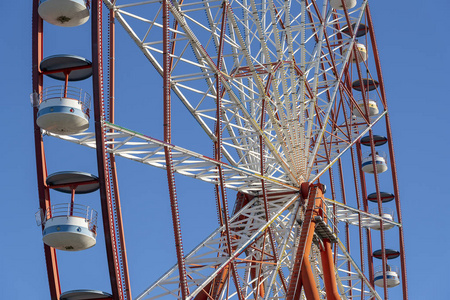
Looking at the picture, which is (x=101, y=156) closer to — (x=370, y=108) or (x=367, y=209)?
(x=367, y=209)

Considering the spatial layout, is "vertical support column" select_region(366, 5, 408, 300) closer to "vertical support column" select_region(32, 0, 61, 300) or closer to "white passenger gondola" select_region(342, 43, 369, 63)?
"white passenger gondola" select_region(342, 43, 369, 63)

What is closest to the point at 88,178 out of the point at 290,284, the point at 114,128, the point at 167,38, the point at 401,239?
the point at 114,128

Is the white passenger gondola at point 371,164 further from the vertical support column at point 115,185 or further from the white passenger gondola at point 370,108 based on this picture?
the vertical support column at point 115,185

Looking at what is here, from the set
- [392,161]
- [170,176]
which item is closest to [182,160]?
[170,176]

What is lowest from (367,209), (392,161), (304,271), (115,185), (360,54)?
(304,271)

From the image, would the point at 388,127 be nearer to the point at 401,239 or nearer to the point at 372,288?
the point at 401,239

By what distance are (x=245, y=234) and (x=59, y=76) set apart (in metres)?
12.0

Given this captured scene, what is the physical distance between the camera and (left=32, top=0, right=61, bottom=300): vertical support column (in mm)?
29703

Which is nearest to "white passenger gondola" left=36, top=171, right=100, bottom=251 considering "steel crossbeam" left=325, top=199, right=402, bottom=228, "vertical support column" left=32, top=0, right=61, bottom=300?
"vertical support column" left=32, top=0, right=61, bottom=300

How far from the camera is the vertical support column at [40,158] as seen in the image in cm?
2970

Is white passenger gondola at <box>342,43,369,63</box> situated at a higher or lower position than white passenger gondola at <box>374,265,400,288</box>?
higher

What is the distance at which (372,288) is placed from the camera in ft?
151

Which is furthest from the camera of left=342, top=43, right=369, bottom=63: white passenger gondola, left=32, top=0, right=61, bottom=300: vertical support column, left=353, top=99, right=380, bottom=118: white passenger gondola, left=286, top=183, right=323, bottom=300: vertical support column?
left=353, top=99, right=380, bottom=118: white passenger gondola

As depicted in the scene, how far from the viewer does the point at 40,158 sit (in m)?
30.3
